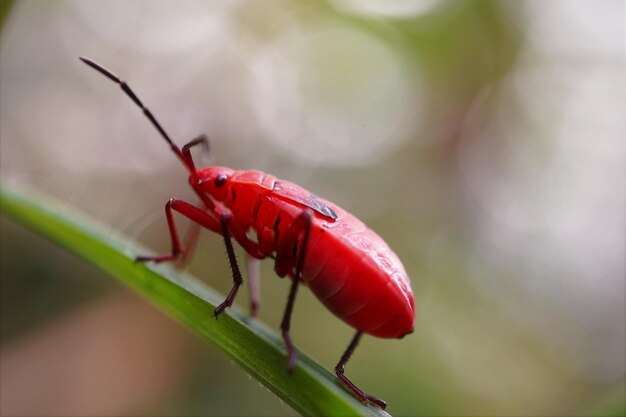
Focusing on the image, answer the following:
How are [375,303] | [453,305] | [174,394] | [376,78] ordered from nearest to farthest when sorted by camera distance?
[375,303], [174,394], [453,305], [376,78]

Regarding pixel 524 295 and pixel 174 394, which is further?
pixel 524 295

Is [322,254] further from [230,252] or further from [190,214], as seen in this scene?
[190,214]

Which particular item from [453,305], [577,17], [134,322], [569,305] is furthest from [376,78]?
[134,322]

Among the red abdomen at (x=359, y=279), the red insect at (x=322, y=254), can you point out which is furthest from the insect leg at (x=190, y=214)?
the red abdomen at (x=359, y=279)

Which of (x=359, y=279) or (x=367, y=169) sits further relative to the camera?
(x=367, y=169)

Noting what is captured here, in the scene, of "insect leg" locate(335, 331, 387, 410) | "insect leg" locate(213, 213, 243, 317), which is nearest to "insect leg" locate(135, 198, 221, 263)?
"insect leg" locate(213, 213, 243, 317)

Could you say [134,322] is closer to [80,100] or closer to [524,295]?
[80,100]

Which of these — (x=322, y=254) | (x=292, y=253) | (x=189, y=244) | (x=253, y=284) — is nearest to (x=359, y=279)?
(x=322, y=254)

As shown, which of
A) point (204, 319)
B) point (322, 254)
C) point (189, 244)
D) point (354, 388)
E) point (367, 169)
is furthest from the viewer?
point (367, 169)
